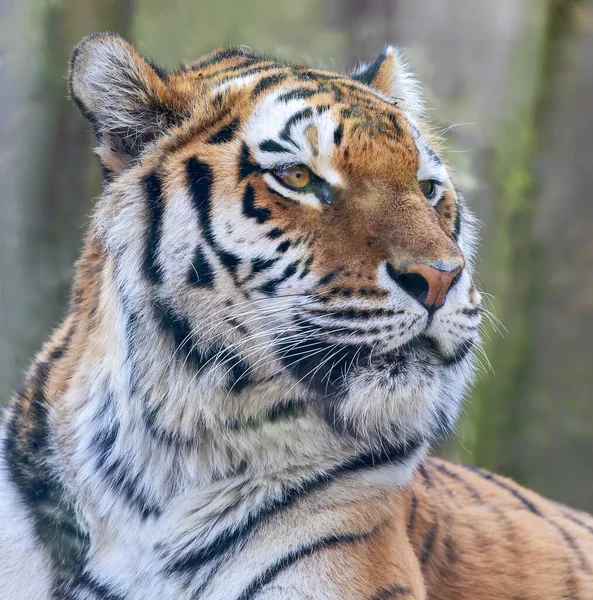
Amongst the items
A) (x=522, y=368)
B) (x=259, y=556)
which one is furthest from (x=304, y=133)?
(x=522, y=368)

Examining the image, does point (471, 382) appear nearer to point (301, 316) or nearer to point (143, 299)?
point (301, 316)

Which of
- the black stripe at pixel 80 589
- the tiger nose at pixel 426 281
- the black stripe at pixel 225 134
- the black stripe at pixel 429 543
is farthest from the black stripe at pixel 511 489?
the black stripe at pixel 225 134

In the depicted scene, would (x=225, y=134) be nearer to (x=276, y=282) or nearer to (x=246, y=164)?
(x=246, y=164)

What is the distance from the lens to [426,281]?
1.50m

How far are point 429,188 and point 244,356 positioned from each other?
574mm

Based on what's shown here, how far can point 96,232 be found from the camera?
73.0 inches

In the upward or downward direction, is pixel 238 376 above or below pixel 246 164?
below

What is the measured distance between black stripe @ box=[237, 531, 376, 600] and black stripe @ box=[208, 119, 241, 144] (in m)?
0.84

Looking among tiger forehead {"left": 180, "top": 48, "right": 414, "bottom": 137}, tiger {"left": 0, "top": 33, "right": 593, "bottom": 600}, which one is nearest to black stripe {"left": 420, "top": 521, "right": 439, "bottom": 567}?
tiger {"left": 0, "top": 33, "right": 593, "bottom": 600}

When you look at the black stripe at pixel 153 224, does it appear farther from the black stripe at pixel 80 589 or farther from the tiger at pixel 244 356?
the black stripe at pixel 80 589

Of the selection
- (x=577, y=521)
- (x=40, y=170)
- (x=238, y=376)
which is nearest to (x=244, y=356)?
(x=238, y=376)

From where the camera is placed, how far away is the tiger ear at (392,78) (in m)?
2.16

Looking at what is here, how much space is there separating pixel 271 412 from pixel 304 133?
1.90 feet

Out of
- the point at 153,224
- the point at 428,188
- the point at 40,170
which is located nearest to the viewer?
the point at 153,224
